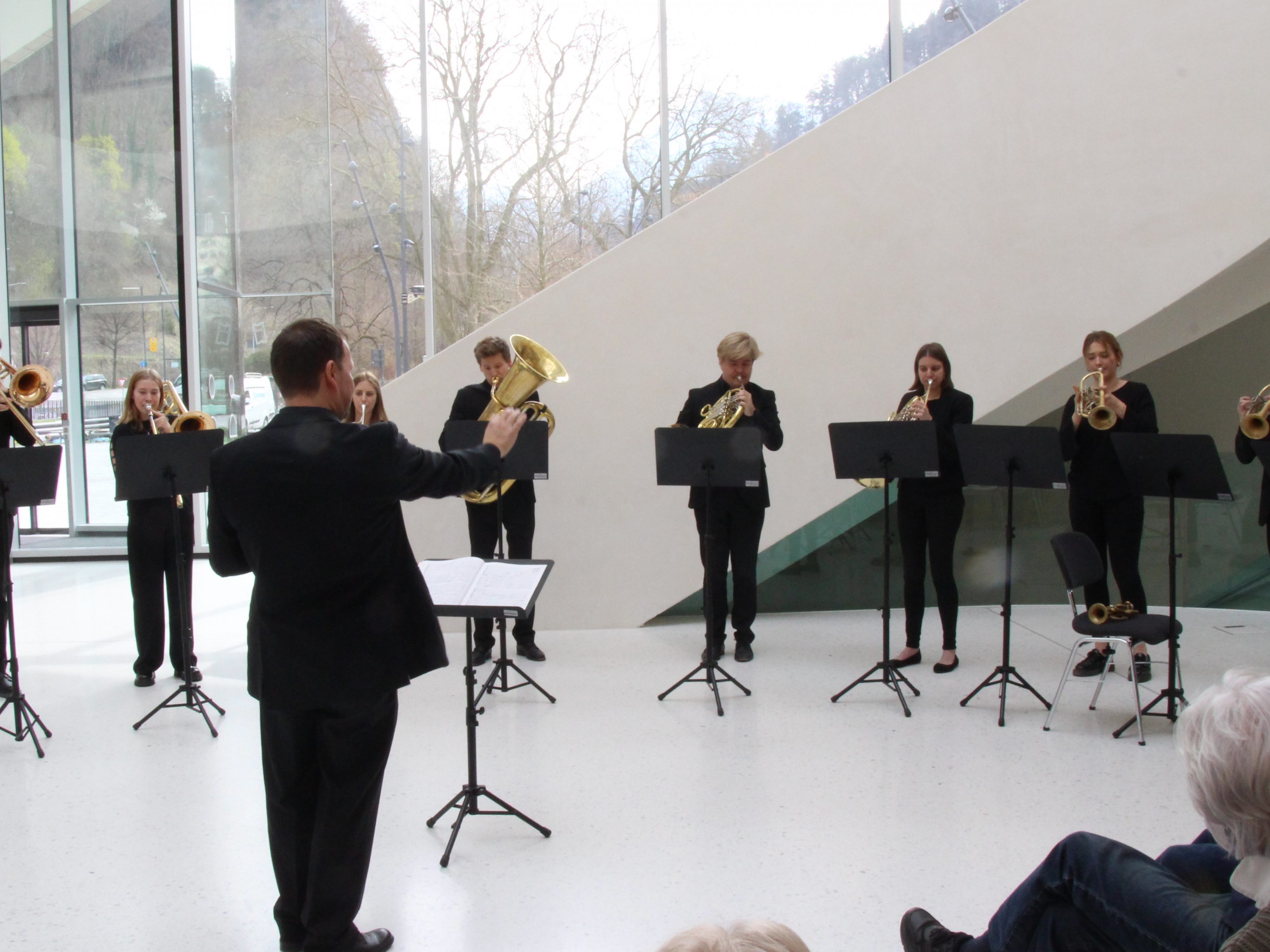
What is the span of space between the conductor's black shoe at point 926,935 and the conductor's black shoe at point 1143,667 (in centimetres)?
289

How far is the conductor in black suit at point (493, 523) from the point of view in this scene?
5.32 meters

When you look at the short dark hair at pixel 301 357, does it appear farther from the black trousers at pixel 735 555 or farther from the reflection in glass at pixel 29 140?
the reflection in glass at pixel 29 140

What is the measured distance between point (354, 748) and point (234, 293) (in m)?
7.83

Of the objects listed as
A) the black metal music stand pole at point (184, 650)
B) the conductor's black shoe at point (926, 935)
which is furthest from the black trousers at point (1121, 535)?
the black metal music stand pole at point (184, 650)

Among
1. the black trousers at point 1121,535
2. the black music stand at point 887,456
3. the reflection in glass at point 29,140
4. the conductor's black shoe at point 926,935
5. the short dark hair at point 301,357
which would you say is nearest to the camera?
the conductor's black shoe at point 926,935

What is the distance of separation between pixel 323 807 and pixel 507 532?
10.0 ft

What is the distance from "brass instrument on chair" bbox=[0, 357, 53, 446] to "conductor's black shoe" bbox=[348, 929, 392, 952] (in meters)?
3.65

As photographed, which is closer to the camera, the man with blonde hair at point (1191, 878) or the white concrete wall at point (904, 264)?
the man with blonde hair at point (1191, 878)

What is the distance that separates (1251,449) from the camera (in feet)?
13.9

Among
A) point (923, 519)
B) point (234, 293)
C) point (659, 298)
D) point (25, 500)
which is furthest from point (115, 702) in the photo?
point (234, 293)

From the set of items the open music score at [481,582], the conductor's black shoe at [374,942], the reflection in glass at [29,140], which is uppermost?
the reflection in glass at [29,140]

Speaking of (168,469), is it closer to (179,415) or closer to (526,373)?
(179,415)

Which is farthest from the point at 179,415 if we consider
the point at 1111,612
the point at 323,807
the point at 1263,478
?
the point at 1263,478

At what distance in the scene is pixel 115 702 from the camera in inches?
190
